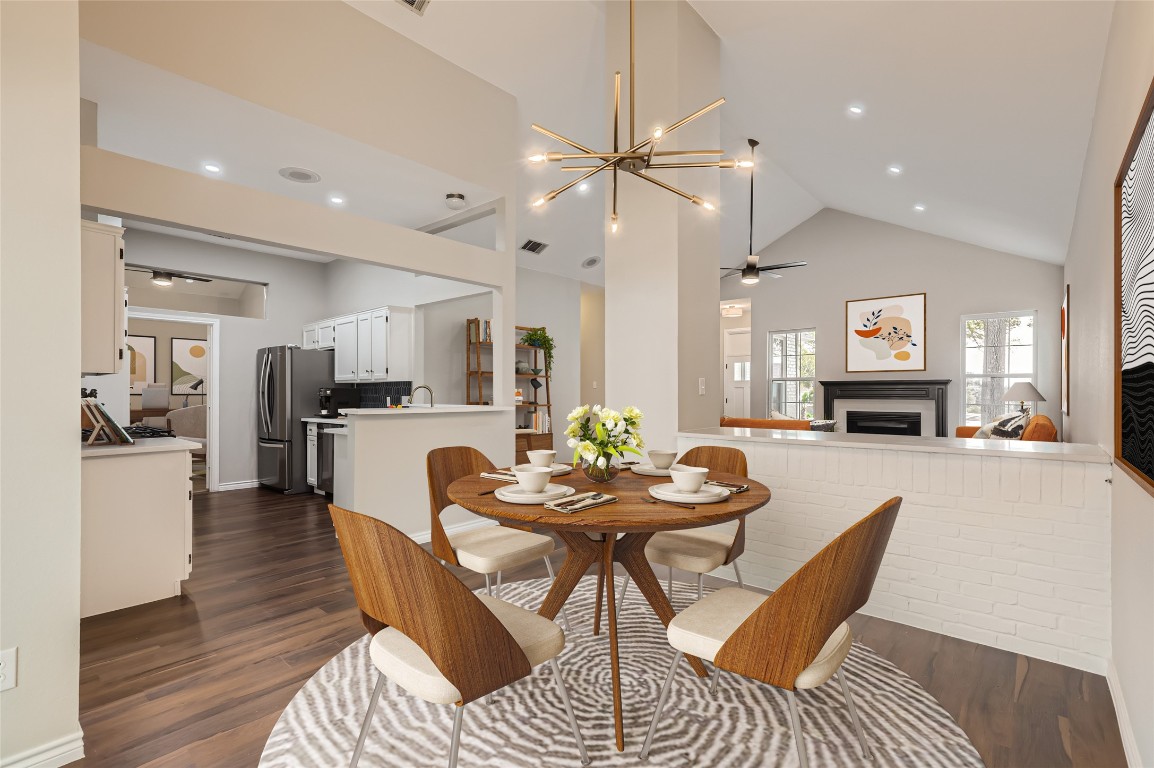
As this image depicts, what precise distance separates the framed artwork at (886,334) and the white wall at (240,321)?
7.60 m

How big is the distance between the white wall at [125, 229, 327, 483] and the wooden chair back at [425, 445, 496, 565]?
15.9 feet

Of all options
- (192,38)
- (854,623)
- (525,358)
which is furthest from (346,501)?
(525,358)

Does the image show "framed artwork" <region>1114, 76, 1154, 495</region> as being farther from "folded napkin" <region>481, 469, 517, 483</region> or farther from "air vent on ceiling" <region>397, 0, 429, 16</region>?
"air vent on ceiling" <region>397, 0, 429, 16</region>

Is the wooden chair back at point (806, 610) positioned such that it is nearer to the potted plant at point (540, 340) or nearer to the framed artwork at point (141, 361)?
the potted plant at point (540, 340)

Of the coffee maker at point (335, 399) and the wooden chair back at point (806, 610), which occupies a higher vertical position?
the coffee maker at point (335, 399)

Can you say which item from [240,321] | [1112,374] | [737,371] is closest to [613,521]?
[1112,374]

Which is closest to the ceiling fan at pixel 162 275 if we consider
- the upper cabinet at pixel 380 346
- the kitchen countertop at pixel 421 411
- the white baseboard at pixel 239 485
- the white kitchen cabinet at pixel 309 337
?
the white kitchen cabinet at pixel 309 337

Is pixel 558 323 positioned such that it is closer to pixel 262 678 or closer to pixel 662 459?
pixel 662 459

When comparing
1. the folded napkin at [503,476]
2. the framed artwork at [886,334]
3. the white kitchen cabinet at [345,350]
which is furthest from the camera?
the framed artwork at [886,334]

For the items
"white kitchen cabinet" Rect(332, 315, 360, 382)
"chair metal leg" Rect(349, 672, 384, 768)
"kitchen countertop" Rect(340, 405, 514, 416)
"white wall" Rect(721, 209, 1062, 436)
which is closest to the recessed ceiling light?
"kitchen countertop" Rect(340, 405, 514, 416)

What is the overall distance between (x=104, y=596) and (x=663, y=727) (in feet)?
9.28

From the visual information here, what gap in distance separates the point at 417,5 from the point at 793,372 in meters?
7.12

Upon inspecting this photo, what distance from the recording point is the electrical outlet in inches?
61.9

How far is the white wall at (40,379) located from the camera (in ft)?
5.21
